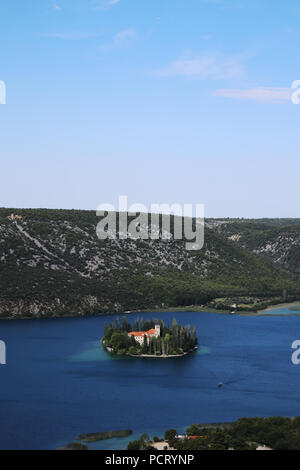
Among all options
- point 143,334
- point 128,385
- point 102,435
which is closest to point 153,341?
point 143,334

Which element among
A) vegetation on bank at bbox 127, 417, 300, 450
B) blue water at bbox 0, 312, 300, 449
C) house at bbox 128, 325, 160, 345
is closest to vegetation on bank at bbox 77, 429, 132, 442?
blue water at bbox 0, 312, 300, 449

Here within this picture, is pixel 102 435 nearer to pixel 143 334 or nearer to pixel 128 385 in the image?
pixel 128 385

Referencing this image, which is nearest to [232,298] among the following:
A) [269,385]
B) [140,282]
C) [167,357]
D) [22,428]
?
[140,282]

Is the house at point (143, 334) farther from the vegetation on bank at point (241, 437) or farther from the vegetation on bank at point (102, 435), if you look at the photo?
the vegetation on bank at point (241, 437)

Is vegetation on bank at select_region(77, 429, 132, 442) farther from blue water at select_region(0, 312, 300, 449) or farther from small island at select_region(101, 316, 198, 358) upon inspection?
small island at select_region(101, 316, 198, 358)

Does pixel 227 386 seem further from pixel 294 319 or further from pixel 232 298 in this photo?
pixel 232 298

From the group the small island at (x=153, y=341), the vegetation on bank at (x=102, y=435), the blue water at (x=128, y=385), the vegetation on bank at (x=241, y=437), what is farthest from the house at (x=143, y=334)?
the vegetation on bank at (x=241, y=437)
